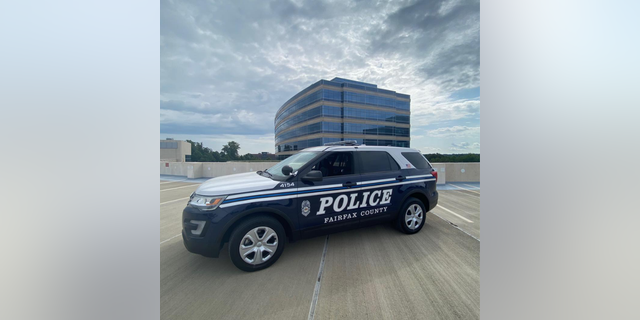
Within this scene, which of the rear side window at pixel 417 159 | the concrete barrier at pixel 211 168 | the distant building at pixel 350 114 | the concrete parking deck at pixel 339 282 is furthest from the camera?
the distant building at pixel 350 114

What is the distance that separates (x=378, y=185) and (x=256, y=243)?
2140 millimetres

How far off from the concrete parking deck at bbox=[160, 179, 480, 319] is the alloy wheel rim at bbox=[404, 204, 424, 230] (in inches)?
10.0

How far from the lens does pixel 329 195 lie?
9.79 feet

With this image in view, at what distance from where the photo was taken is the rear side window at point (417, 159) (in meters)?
3.97

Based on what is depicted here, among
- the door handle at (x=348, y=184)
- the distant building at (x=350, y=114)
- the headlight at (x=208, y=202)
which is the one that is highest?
the distant building at (x=350, y=114)

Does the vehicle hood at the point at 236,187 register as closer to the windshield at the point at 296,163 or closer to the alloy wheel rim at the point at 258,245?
the windshield at the point at 296,163

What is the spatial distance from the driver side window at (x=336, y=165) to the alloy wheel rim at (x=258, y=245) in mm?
1139

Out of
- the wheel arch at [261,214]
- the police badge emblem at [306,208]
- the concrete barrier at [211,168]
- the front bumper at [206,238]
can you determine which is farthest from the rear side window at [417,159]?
the concrete barrier at [211,168]

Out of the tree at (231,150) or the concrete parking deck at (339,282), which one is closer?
the concrete parking deck at (339,282)
